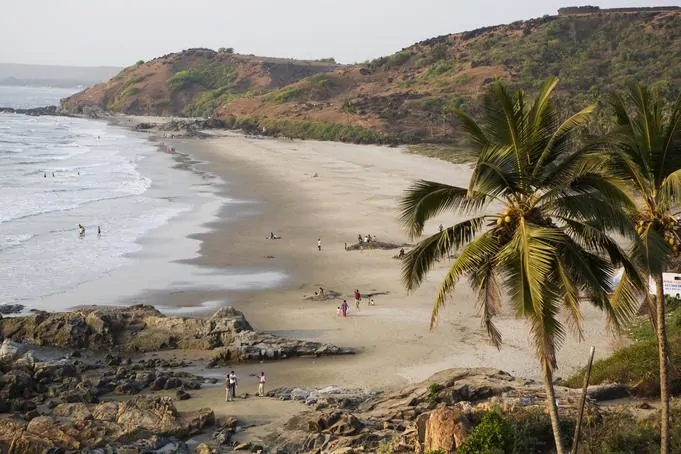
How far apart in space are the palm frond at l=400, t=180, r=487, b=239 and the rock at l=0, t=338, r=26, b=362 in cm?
1552

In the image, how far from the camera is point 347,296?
2786 cm

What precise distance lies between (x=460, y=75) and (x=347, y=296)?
83432 millimetres

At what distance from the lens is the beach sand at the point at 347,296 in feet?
67.9

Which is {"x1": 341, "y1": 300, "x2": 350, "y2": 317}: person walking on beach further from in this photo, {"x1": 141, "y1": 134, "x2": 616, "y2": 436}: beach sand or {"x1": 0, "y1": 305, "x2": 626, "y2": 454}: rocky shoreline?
{"x1": 0, "y1": 305, "x2": 626, "y2": 454}: rocky shoreline

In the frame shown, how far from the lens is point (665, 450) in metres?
8.59

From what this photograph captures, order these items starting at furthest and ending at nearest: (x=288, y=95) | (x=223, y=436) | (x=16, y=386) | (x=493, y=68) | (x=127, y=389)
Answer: (x=288, y=95)
(x=493, y=68)
(x=127, y=389)
(x=16, y=386)
(x=223, y=436)

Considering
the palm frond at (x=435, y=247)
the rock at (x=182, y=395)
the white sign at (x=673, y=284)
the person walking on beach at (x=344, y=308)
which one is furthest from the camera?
the person walking on beach at (x=344, y=308)

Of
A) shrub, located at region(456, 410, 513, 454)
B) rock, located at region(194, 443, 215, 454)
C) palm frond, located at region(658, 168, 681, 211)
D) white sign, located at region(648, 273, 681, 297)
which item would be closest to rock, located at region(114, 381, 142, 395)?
rock, located at region(194, 443, 215, 454)

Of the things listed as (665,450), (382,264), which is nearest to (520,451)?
(665,450)

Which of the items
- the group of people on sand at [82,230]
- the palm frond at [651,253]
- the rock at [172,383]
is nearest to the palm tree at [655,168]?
the palm frond at [651,253]

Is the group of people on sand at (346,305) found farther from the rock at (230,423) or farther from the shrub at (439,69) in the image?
the shrub at (439,69)

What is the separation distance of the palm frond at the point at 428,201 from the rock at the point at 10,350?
50.9 ft

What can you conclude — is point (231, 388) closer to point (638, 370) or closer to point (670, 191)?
point (638, 370)

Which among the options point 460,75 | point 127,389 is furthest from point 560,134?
point 460,75
